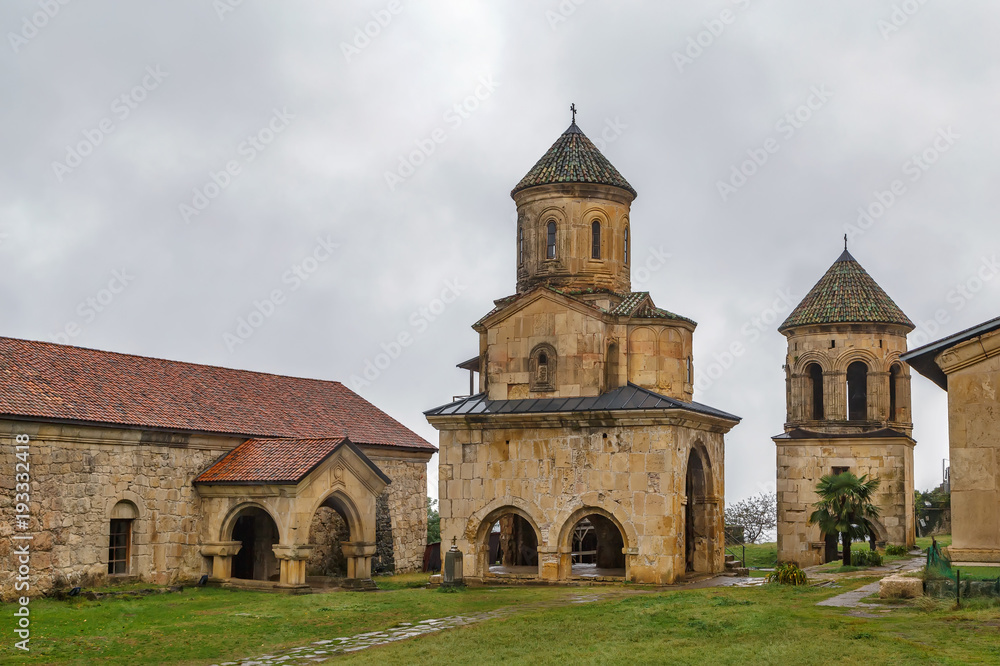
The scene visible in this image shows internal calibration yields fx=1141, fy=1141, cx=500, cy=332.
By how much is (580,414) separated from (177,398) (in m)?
10.8

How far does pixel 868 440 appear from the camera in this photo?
36.3 metres

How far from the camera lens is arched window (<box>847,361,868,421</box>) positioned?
37.8 metres

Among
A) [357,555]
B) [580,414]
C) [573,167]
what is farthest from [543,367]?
[357,555]

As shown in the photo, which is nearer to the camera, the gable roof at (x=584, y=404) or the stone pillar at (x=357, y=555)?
the gable roof at (x=584, y=404)

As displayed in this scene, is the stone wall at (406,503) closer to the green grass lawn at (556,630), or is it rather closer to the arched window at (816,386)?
the green grass lawn at (556,630)

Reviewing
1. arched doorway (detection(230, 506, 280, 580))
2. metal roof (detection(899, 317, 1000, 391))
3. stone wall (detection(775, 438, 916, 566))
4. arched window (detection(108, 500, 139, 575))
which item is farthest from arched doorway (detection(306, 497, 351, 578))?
metal roof (detection(899, 317, 1000, 391))

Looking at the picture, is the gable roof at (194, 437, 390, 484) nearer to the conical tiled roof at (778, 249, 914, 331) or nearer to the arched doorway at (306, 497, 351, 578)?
the arched doorway at (306, 497, 351, 578)

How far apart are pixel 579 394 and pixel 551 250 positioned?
4.09m

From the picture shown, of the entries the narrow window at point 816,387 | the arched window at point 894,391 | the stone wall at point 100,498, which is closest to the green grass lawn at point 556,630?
the stone wall at point 100,498

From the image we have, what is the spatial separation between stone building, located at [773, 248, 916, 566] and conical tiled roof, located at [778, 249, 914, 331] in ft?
0.13

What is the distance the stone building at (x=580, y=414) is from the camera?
80.5 feet

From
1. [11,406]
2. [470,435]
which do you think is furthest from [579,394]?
[11,406]

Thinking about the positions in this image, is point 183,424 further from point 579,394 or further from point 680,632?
point 680,632

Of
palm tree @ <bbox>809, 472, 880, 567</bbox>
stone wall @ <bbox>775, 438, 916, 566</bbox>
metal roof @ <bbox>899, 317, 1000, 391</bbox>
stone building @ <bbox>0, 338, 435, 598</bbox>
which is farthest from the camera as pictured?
stone wall @ <bbox>775, 438, 916, 566</bbox>
